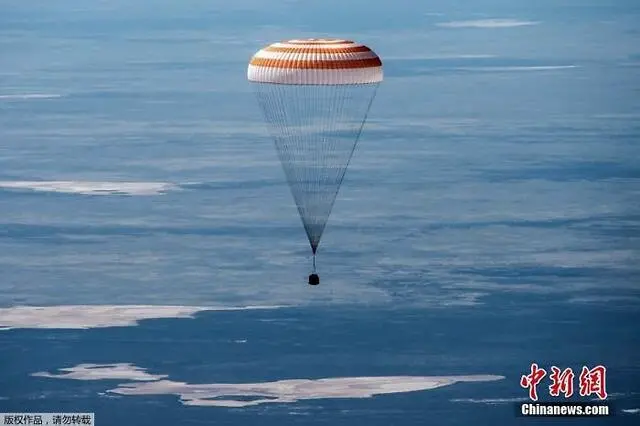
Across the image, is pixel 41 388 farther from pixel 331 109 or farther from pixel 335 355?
pixel 331 109

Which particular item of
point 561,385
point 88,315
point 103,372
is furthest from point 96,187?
point 561,385

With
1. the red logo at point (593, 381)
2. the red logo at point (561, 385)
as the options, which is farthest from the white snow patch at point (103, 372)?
the red logo at point (561, 385)

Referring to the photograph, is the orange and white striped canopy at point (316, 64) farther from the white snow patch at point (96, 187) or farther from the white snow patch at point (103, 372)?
the white snow patch at point (96, 187)

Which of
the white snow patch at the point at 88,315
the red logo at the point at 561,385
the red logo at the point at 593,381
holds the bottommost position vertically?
the red logo at the point at 593,381

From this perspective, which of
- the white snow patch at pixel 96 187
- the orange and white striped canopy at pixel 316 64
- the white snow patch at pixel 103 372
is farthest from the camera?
the white snow patch at pixel 96 187

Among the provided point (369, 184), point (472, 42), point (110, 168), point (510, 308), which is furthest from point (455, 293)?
point (472, 42)

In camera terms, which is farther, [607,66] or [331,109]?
[331,109]
